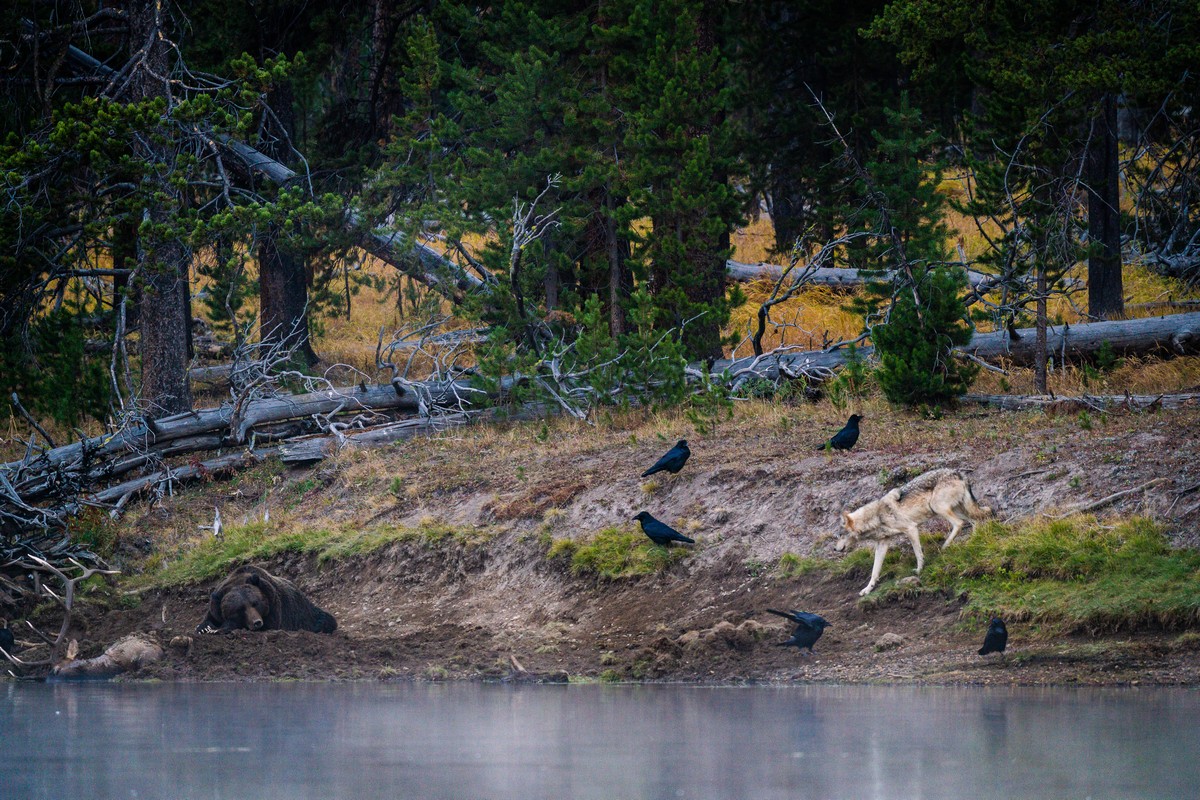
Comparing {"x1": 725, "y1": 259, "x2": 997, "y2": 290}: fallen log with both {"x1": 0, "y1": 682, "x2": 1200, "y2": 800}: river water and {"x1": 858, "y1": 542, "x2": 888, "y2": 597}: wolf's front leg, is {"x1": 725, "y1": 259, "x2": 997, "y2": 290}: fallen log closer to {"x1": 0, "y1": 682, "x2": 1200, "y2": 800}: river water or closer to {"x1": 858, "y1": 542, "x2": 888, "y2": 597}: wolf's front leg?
{"x1": 858, "y1": 542, "x2": 888, "y2": 597}: wolf's front leg

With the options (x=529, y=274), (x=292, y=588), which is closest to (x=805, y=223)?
(x=529, y=274)

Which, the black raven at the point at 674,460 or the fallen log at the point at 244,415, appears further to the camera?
the fallen log at the point at 244,415

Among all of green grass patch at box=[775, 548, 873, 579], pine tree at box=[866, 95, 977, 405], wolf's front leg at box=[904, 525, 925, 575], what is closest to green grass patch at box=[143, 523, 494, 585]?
green grass patch at box=[775, 548, 873, 579]

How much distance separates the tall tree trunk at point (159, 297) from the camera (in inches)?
813

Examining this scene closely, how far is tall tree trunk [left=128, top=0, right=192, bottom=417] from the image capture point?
20.7m

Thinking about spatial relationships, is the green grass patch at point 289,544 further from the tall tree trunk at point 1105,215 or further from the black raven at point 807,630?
the tall tree trunk at point 1105,215

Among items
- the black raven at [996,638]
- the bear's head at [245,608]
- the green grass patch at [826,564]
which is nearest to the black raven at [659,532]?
the green grass patch at [826,564]

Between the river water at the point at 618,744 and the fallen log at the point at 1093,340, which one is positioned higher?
the fallen log at the point at 1093,340

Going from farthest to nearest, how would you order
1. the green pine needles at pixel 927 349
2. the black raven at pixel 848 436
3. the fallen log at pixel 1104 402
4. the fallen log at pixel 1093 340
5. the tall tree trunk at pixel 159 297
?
the tall tree trunk at pixel 159 297, the fallen log at pixel 1093 340, the green pine needles at pixel 927 349, the fallen log at pixel 1104 402, the black raven at pixel 848 436

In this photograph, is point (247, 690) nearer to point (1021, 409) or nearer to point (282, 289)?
point (1021, 409)

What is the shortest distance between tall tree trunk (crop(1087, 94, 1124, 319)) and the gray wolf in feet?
32.0

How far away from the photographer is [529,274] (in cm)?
2173

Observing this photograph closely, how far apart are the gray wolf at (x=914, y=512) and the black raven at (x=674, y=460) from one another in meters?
2.89

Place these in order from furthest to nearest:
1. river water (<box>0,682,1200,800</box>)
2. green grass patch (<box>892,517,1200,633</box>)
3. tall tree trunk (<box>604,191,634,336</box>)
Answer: tall tree trunk (<box>604,191,634,336</box>) → green grass patch (<box>892,517,1200,633</box>) → river water (<box>0,682,1200,800</box>)
